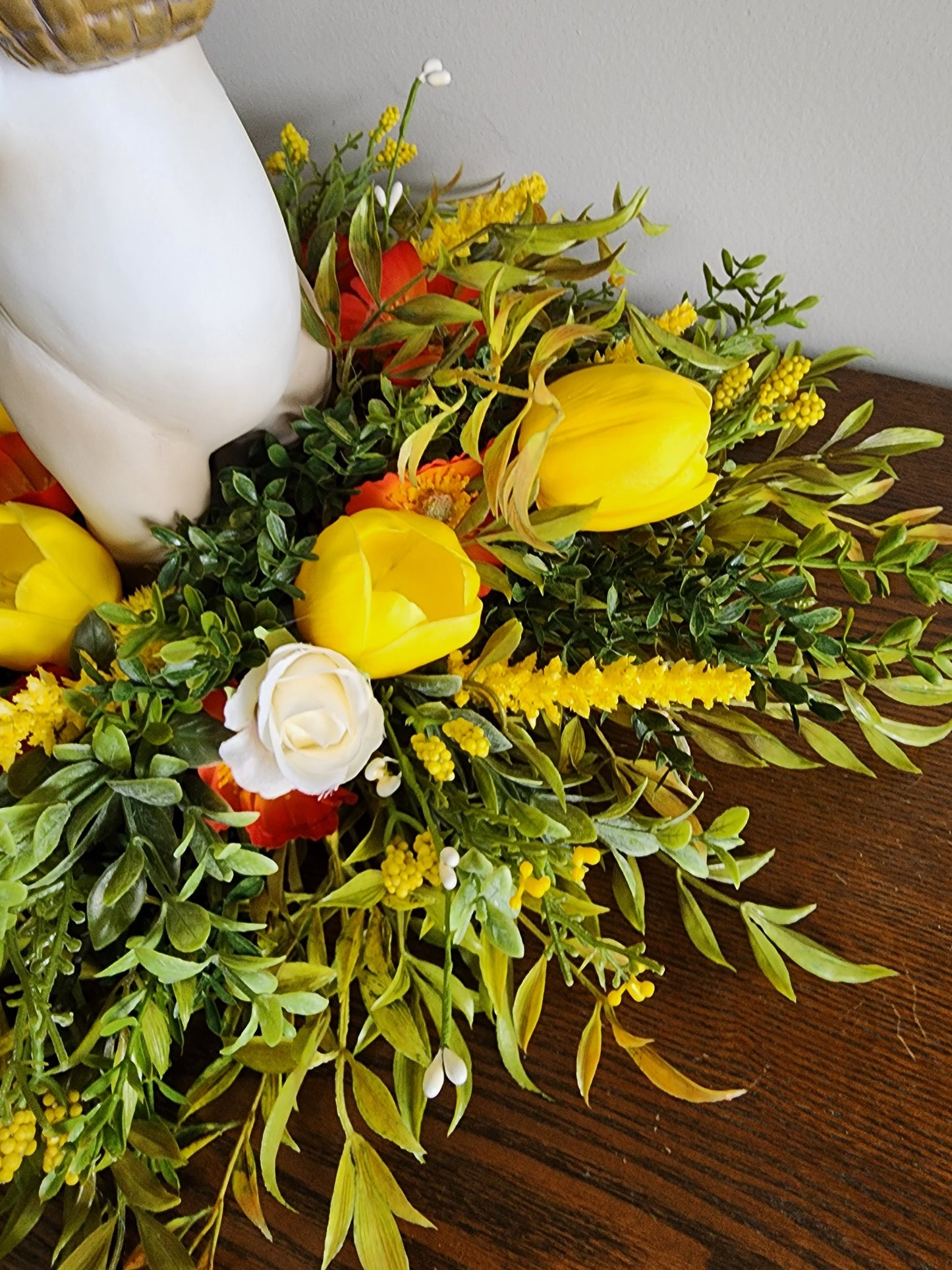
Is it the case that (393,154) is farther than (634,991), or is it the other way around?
(393,154)

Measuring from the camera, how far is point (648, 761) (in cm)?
48

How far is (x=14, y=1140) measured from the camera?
0.35 m

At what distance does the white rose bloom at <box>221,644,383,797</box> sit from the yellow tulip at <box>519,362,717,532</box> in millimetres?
127

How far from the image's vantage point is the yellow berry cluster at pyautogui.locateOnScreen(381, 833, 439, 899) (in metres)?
0.39

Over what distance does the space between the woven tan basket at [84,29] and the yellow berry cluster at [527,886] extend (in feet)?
1.05

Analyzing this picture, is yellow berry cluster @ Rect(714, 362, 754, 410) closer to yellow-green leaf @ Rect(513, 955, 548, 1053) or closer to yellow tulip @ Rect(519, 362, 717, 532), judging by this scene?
yellow tulip @ Rect(519, 362, 717, 532)

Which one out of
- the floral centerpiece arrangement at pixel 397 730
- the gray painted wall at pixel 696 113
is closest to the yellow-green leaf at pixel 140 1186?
the floral centerpiece arrangement at pixel 397 730

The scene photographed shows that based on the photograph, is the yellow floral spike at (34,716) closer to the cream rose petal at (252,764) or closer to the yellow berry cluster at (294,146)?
the cream rose petal at (252,764)

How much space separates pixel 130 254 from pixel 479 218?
0.73 feet

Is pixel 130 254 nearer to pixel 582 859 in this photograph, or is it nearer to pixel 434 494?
pixel 434 494

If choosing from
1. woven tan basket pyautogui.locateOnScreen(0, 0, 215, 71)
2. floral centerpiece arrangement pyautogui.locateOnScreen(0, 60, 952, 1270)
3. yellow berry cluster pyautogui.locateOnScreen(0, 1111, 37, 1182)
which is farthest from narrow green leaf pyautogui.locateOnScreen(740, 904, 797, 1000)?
woven tan basket pyautogui.locateOnScreen(0, 0, 215, 71)

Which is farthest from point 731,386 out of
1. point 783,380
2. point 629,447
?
point 629,447

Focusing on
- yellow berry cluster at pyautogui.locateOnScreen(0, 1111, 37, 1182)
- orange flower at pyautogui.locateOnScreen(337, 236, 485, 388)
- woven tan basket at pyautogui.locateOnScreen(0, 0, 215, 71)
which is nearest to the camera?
woven tan basket at pyautogui.locateOnScreen(0, 0, 215, 71)

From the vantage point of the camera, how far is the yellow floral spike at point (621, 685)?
375mm
